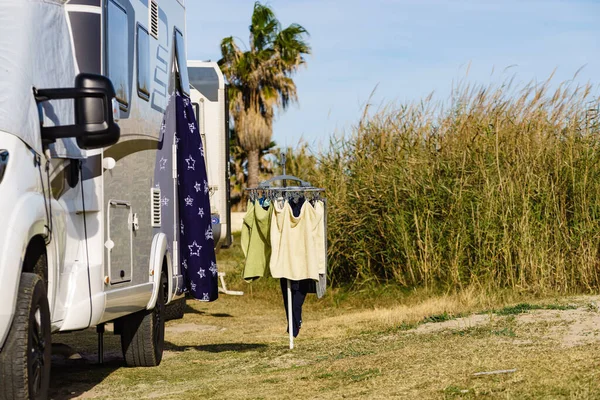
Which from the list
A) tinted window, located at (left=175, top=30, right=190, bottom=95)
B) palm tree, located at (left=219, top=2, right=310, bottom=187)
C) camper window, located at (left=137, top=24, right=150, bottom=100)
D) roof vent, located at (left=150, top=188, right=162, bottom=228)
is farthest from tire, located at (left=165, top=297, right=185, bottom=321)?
palm tree, located at (left=219, top=2, right=310, bottom=187)

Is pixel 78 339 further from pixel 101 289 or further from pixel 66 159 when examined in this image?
pixel 66 159

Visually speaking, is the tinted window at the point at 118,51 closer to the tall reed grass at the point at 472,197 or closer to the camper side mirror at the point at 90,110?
the camper side mirror at the point at 90,110

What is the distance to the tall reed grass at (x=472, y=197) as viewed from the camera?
1288 centimetres

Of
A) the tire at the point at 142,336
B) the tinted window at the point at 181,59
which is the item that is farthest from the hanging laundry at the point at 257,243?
the tinted window at the point at 181,59

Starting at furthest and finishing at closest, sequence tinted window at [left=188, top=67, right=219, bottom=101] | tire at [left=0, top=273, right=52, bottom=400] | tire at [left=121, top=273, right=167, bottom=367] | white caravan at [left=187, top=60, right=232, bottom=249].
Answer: tinted window at [left=188, top=67, right=219, bottom=101] → white caravan at [left=187, top=60, right=232, bottom=249] → tire at [left=121, top=273, right=167, bottom=367] → tire at [left=0, top=273, right=52, bottom=400]

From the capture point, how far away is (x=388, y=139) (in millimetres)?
14836

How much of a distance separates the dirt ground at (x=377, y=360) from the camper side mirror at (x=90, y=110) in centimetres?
201

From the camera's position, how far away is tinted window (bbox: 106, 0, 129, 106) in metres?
6.49

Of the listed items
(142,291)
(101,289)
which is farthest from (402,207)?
(101,289)

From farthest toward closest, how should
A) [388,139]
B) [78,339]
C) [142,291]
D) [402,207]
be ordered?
1. [388,139]
2. [402,207]
3. [78,339]
4. [142,291]

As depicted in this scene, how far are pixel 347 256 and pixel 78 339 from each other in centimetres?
503

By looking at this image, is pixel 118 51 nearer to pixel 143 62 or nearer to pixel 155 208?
pixel 143 62

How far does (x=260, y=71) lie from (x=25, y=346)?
27951mm

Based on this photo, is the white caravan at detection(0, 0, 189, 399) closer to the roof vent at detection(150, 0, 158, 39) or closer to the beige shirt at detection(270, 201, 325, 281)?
the roof vent at detection(150, 0, 158, 39)
